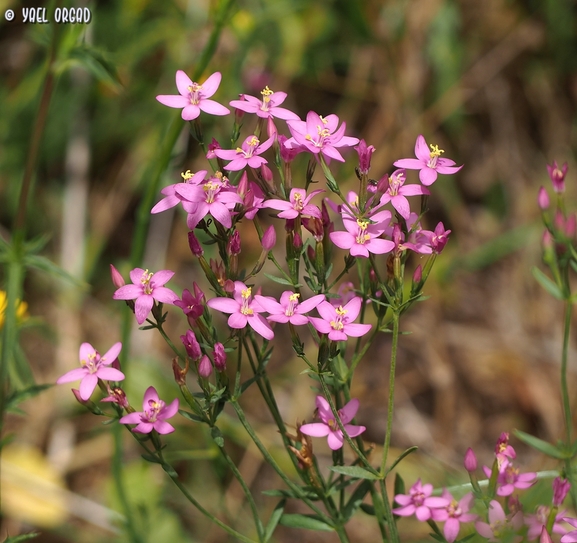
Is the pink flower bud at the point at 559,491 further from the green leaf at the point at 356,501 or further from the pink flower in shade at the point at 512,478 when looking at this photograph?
the green leaf at the point at 356,501

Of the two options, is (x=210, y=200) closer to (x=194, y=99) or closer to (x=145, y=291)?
(x=145, y=291)

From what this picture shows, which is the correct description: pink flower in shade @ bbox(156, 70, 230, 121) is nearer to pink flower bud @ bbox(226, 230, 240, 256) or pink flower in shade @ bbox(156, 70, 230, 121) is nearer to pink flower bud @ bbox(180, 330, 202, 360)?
pink flower bud @ bbox(226, 230, 240, 256)

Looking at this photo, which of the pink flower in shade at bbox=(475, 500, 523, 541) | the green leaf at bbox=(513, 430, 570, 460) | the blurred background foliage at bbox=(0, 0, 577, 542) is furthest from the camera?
the blurred background foliage at bbox=(0, 0, 577, 542)

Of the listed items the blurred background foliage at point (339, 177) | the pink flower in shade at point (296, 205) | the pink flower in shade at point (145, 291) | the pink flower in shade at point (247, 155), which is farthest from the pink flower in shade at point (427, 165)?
the blurred background foliage at point (339, 177)

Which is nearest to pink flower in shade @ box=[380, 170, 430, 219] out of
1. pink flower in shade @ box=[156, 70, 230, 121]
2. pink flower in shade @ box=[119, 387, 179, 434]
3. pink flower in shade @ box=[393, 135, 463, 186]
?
pink flower in shade @ box=[393, 135, 463, 186]

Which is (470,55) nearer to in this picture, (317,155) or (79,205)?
(79,205)

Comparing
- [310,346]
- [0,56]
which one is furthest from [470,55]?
[0,56]
